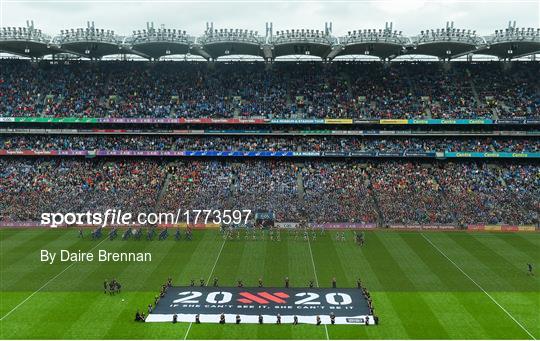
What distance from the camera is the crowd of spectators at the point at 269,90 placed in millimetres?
59812

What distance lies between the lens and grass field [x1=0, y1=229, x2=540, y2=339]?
25219 mm

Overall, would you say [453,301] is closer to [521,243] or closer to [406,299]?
[406,299]

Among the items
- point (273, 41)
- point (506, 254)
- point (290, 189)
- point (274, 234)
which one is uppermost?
point (273, 41)

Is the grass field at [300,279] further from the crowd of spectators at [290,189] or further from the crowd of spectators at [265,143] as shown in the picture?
the crowd of spectators at [265,143]

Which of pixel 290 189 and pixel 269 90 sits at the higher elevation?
pixel 269 90

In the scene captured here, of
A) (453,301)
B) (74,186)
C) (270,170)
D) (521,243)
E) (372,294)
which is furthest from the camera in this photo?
(270,170)

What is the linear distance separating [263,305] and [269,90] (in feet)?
131

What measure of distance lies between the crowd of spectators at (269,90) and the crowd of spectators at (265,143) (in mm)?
2875

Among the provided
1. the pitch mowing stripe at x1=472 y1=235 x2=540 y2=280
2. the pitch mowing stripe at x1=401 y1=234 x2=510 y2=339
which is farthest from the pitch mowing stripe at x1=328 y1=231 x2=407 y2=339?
the pitch mowing stripe at x1=472 y1=235 x2=540 y2=280

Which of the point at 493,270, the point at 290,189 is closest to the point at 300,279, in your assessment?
the point at 493,270

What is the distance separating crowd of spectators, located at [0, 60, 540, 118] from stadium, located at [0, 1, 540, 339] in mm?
253

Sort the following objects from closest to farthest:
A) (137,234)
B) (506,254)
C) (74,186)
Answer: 1. (506,254)
2. (137,234)
3. (74,186)

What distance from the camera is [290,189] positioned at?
53.8 m

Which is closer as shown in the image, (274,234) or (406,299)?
(406,299)
